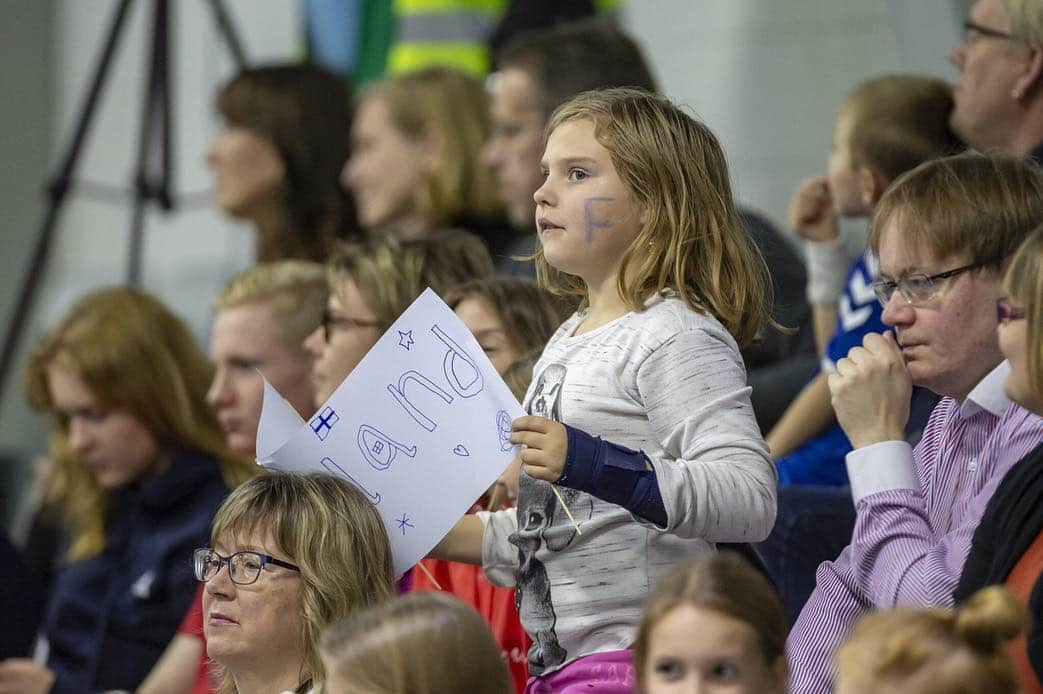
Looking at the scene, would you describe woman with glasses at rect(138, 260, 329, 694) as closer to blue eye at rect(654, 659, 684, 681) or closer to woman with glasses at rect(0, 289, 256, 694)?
woman with glasses at rect(0, 289, 256, 694)

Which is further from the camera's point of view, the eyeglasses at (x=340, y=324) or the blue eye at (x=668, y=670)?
the eyeglasses at (x=340, y=324)

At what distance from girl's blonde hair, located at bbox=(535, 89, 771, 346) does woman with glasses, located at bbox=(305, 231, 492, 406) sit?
3.22 ft

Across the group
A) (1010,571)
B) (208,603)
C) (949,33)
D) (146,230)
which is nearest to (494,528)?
(208,603)

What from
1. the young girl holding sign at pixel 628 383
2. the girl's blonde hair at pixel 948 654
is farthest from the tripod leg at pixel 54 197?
the girl's blonde hair at pixel 948 654

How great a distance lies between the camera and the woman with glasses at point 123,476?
408 centimetres

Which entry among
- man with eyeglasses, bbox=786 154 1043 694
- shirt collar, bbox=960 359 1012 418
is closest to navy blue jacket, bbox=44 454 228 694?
man with eyeglasses, bbox=786 154 1043 694

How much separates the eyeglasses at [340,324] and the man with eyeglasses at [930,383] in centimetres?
122

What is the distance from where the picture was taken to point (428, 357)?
2738mm

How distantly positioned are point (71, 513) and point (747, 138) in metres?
2.75

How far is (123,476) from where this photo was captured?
4402 mm

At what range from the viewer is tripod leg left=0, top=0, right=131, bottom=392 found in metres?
5.74

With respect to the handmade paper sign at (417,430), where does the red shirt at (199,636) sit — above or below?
below

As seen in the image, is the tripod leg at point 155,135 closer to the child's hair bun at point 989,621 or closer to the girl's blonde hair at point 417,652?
the girl's blonde hair at point 417,652

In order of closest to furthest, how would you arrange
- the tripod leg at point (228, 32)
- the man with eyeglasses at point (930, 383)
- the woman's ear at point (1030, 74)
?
the man with eyeglasses at point (930, 383) → the woman's ear at point (1030, 74) → the tripod leg at point (228, 32)
